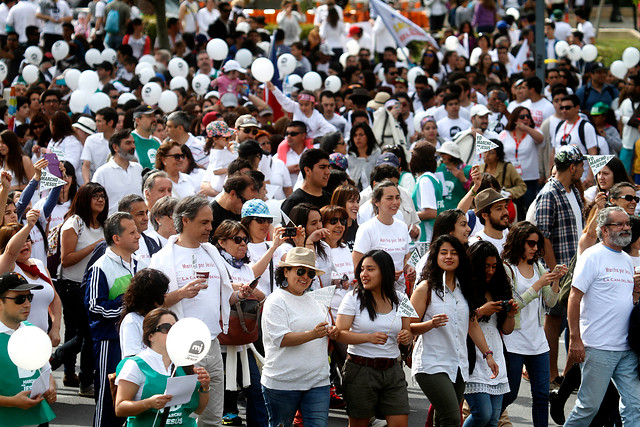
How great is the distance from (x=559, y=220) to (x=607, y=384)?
8.12 feet

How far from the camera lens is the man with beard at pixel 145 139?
11.3 metres

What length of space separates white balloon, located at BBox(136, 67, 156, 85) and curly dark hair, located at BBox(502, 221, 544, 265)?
1046 cm

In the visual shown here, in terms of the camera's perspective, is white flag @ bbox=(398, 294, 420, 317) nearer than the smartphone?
Yes

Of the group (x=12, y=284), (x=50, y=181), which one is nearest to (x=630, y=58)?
(x=50, y=181)

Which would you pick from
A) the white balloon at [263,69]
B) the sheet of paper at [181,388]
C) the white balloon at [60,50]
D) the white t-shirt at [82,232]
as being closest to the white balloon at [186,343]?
the sheet of paper at [181,388]

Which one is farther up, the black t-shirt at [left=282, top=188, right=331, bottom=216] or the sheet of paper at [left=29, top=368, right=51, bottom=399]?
the black t-shirt at [left=282, top=188, right=331, bottom=216]

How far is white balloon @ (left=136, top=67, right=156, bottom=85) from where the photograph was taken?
17.0 meters

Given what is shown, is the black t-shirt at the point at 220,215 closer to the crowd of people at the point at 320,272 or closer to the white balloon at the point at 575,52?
the crowd of people at the point at 320,272

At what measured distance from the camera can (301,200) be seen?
30.2 ft

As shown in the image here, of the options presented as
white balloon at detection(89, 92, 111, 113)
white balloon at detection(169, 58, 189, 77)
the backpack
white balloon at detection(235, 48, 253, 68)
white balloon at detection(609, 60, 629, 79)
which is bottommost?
white balloon at detection(89, 92, 111, 113)

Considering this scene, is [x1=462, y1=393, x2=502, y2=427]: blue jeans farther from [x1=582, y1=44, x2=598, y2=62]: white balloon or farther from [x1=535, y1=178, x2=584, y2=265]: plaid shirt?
[x1=582, y1=44, x2=598, y2=62]: white balloon

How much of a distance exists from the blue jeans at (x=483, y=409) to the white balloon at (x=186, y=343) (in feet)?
8.52

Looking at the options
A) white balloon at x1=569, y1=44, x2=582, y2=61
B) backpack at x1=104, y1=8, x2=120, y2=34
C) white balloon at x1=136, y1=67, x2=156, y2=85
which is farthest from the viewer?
backpack at x1=104, y1=8, x2=120, y2=34

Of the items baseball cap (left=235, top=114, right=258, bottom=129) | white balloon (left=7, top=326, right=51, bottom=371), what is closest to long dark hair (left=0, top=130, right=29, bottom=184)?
baseball cap (left=235, top=114, right=258, bottom=129)
